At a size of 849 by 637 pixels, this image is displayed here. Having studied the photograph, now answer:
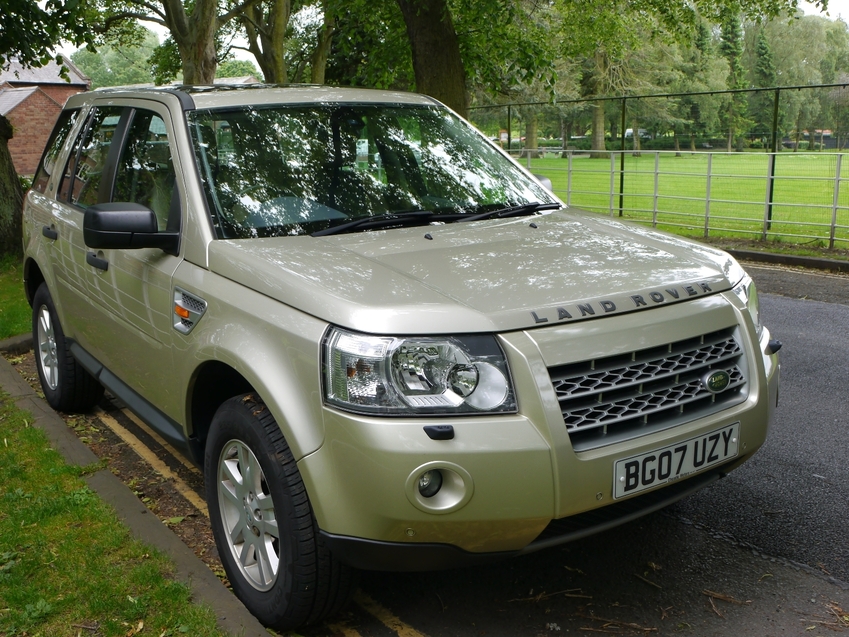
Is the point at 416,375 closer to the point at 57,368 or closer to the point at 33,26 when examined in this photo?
the point at 57,368

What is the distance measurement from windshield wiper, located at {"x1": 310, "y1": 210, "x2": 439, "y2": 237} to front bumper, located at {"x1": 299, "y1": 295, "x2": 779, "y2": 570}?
1.12m

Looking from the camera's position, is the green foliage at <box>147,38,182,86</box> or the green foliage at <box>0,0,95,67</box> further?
the green foliage at <box>147,38,182,86</box>

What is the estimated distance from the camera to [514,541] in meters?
2.76

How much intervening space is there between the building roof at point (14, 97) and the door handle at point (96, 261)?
2047 inches

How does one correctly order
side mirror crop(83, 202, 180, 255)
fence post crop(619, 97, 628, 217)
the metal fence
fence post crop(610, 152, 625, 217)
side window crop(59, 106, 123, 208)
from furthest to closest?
fence post crop(619, 97, 628, 217) < fence post crop(610, 152, 625, 217) < the metal fence < side window crop(59, 106, 123, 208) < side mirror crop(83, 202, 180, 255)

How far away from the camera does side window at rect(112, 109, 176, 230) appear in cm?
388

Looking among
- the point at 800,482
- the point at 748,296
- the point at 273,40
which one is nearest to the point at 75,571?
the point at 748,296

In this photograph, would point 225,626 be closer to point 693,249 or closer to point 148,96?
point 693,249

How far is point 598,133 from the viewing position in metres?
18.5

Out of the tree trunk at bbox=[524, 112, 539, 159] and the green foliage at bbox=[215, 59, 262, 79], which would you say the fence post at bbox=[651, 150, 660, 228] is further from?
the green foliage at bbox=[215, 59, 262, 79]

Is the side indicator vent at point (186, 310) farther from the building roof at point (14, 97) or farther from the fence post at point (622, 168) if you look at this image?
the building roof at point (14, 97)

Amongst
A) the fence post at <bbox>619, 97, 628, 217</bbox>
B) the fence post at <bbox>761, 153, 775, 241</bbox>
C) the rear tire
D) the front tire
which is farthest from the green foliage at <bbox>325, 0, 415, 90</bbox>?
the front tire

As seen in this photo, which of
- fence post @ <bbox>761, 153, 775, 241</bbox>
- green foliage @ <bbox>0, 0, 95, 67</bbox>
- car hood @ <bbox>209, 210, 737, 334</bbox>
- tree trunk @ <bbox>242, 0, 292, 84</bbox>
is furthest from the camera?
tree trunk @ <bbox>242, 0, 292, 84</bbox>

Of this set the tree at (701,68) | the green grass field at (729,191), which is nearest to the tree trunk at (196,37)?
Answer: the green grass field at (729,191)
